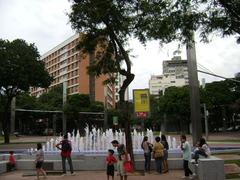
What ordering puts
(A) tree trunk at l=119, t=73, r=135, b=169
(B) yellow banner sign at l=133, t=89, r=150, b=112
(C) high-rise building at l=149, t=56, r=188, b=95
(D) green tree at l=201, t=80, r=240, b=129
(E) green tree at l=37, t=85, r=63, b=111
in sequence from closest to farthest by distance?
1. (A) tree trunk at l=119, t=73, r=135, b=169
2. (B) yellow banner sign at l=133, t=89, r=150, b=112
3. (D) green tree at l=201, t=80, r=240, b=129
4. (E) green tree at l=37, t=85, r=63, b=111
5. (C) high-rise building at l=149, t=56, r=188, b=95

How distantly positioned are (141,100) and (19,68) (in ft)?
64.4

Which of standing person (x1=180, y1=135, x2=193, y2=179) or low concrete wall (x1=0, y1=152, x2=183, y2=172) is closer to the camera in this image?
standing person (x1=180, y1=135, x2=193, y2=179)

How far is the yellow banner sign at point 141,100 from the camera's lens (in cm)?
2555

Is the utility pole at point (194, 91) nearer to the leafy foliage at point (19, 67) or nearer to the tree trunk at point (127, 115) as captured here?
the tree trunk at point (127, 115)

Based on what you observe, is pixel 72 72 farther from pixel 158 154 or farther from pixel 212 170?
pixel 212 170

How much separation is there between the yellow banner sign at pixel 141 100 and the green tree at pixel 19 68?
18.8 meters

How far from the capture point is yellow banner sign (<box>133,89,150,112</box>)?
1006 inches

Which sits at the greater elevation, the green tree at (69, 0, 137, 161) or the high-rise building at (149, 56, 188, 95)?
the high-rise building at (149, 56, 188, 95)

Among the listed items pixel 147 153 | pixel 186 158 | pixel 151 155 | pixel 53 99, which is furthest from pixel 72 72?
pixel 186 158

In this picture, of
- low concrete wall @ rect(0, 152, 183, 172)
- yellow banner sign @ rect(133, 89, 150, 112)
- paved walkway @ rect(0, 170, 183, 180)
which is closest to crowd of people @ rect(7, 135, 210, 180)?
paved walkway @ rect(0, 170, 183, 180)

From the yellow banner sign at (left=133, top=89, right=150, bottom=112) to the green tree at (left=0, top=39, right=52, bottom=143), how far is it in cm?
1879

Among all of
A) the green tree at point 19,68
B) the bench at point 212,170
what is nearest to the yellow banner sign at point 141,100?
the bench at point 212,170

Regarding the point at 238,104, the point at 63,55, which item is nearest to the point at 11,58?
the point at 238,104

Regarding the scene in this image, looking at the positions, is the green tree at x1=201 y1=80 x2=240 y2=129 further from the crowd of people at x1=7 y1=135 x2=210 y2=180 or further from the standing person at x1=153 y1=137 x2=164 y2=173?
the standing person at x1=153 y1=137 x2=164 y2=173
